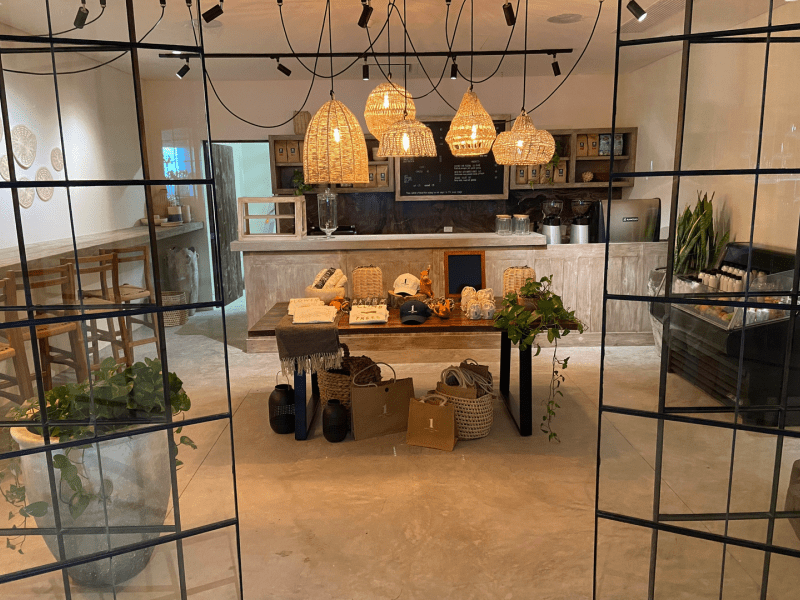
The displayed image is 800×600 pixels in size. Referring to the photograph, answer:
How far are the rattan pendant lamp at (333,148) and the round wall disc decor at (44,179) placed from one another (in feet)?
6.65

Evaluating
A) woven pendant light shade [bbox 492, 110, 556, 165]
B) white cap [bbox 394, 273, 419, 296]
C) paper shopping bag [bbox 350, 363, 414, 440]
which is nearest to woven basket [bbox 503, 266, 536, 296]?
white cap [bbox 394, 273, 419, 296]

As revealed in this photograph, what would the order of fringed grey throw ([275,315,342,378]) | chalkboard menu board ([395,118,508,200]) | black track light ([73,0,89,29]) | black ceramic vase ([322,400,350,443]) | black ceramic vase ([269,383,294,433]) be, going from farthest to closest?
chalkboard menu board ([395,118,508,200]), black ceramic vase ([269,383,294,433]), black ceramic vase ([322,400,350,443]), fringed grey throw ([275,315,342,378]), black track light ([73,0,89,29])

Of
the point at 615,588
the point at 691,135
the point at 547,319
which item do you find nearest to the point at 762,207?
the point at 691,135

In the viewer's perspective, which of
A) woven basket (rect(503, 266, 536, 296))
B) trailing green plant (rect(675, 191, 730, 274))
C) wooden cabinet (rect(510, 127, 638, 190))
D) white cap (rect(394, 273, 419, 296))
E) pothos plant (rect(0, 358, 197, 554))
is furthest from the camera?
wooden cabinet (rect(510, 127, 638, 190))

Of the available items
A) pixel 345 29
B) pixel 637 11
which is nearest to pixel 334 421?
pixel 637 11

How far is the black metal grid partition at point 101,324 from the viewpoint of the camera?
177 cm

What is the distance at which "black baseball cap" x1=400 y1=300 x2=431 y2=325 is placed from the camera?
12.3ft

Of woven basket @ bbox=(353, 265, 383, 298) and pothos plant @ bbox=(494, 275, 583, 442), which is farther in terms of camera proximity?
woven basket @ bbox=(353, 265, 383, 298)

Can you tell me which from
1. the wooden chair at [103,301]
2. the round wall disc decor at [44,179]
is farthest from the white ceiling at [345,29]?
the wooden chair at [103,301]

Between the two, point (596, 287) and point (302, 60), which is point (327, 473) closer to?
point (596, 287)

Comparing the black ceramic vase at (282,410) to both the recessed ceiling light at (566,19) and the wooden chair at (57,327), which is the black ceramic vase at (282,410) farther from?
the recessed ceiling light at (566,19)

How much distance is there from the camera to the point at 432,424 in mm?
3662

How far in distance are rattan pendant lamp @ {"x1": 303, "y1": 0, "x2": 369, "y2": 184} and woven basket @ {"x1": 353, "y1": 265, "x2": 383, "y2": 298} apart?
110 centimetres

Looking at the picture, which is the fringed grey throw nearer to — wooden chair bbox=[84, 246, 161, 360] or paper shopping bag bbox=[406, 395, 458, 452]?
paper shopping bag bbox=[406, 395, 458, 452]
